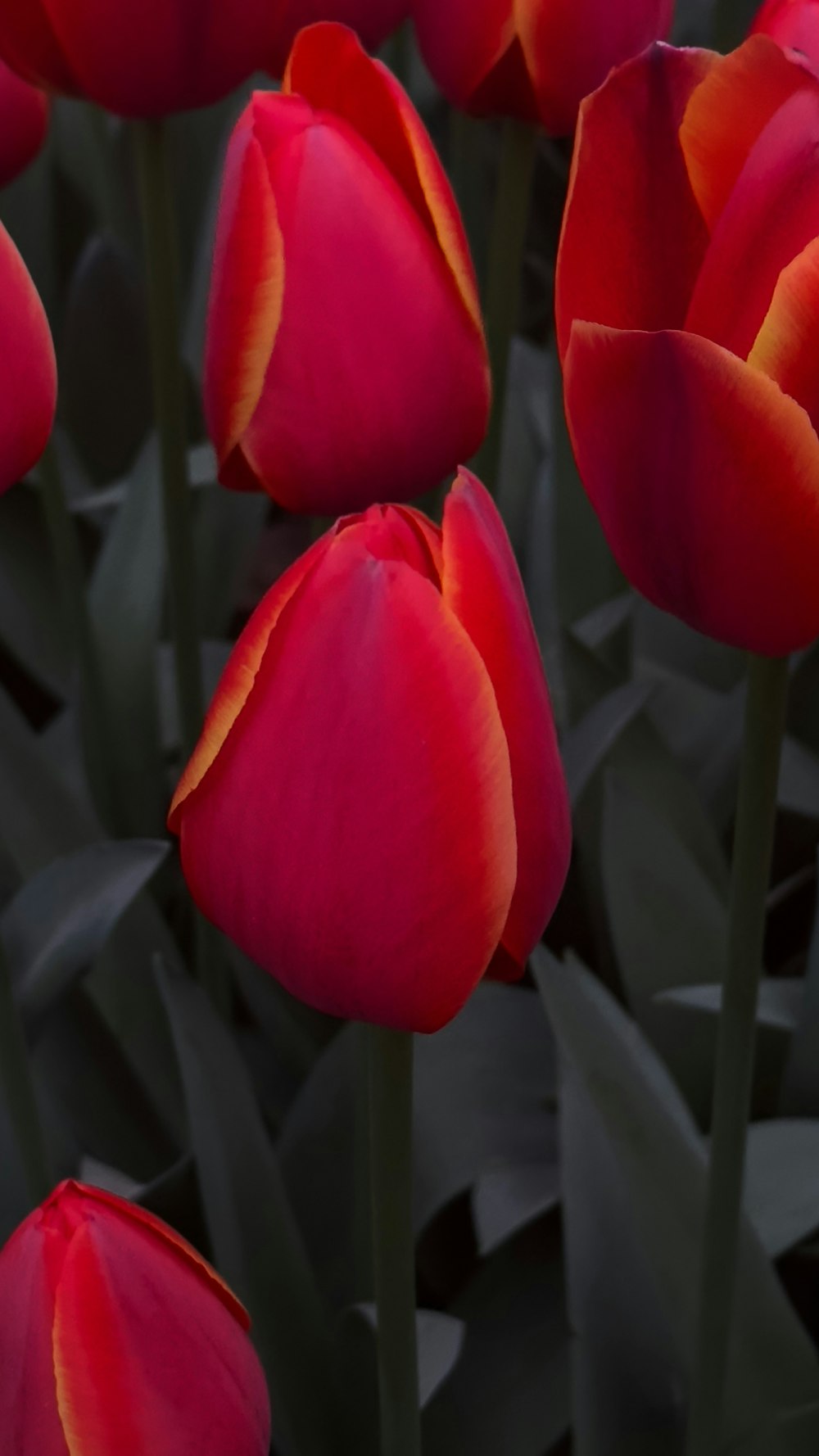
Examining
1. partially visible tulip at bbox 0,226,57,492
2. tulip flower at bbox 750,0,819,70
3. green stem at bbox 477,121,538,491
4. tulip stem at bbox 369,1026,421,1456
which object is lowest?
tulip stem at bbox 369,1026,421,1456

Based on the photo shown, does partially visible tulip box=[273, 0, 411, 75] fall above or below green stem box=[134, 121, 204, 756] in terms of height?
above

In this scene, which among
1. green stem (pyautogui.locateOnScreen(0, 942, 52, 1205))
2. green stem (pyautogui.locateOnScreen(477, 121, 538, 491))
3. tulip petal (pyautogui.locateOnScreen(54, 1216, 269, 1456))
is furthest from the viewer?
green stem (pyautogui.locateOnScreen(477, 121, 538, 491))

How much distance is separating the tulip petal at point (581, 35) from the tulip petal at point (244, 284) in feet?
0.52

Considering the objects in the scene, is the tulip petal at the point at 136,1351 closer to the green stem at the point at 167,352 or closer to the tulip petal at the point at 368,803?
the tulip petal at the point at 368,803

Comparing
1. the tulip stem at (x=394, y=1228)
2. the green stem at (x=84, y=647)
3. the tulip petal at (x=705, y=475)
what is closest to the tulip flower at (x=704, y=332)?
the tulip petal at (x=705, y=475)

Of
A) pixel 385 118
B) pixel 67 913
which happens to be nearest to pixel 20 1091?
pixel 67 913

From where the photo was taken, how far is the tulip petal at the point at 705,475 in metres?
0.32

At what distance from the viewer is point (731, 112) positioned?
1.16ft

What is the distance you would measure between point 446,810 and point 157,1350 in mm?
107

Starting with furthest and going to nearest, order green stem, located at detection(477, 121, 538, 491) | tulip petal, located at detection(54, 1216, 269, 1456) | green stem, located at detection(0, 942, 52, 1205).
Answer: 1. green stem, located at detection(477, 121, 538, 491)
2. green stem, located at detection(0, 942, 52, 1205)
3. tulip petal, located at detection(54, 1216, 269, 1456)

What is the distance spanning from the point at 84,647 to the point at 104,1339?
0.51 meters

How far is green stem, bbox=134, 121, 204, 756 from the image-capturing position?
0.60 metres

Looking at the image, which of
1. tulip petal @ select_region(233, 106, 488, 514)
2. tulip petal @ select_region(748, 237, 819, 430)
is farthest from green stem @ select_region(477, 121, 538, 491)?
tulip petal @ select_region(748, 237, 819, 430)

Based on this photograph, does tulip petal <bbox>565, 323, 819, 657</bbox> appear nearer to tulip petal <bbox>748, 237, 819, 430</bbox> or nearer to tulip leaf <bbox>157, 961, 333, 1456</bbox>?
tulip petal <bbox>748, 237, 819, 430</bbox>
